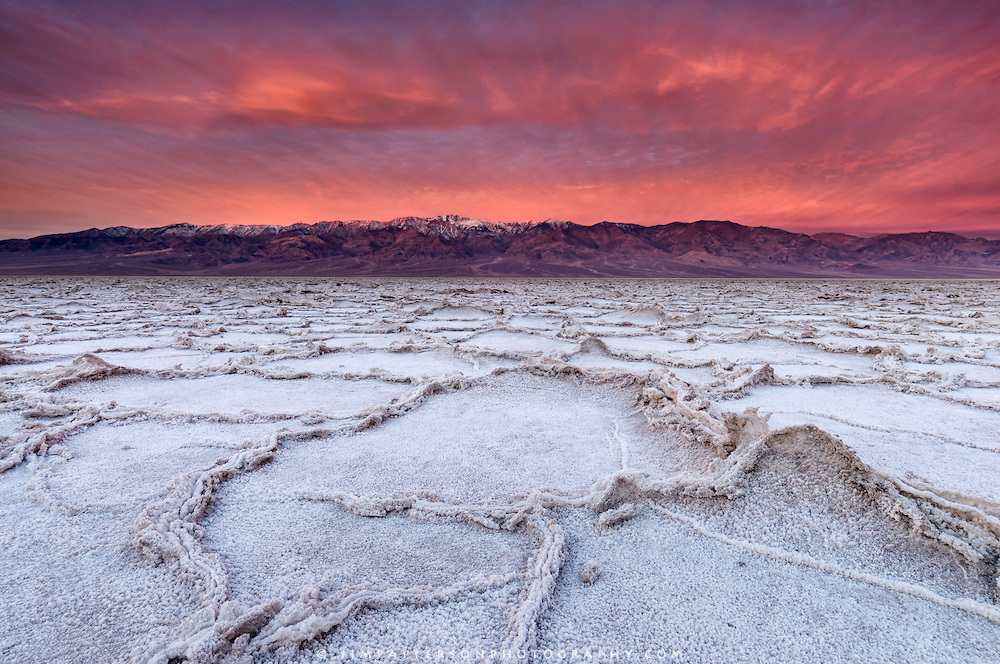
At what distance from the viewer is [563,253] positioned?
112000mm

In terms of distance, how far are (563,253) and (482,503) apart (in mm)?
112592

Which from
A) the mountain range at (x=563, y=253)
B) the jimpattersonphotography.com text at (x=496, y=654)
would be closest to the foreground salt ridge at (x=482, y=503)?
the jimpattersonphotography.com text at (x=496, y=654)

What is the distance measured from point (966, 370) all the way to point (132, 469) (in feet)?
24.4

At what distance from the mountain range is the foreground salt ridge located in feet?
256

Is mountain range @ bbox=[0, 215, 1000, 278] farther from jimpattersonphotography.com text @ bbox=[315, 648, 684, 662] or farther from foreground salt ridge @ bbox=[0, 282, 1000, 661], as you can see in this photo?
jimpattersonphotography.com text @ bbox=[315, 648, 684, 662]

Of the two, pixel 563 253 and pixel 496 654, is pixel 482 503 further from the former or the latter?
pixel 563 253

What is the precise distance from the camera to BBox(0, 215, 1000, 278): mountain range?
92312 mm

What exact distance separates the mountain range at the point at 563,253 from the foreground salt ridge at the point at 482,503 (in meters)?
78.2

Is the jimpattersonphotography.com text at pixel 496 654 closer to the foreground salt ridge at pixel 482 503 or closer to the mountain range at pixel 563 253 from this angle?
the foreground salt ridge at pixel 482 503

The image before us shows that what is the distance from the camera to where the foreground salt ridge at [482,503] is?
1475 mm

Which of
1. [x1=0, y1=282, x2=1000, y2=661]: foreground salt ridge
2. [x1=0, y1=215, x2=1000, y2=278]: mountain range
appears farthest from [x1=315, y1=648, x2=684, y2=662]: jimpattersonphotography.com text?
[x1=0, y1=215, x2=1000, y2=278]: mountain range

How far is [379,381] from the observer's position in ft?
14.9

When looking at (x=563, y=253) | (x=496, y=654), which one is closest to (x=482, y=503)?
(x=496, y=654)

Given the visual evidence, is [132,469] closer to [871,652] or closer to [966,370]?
[871,652]
